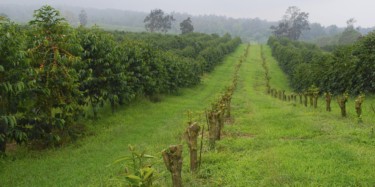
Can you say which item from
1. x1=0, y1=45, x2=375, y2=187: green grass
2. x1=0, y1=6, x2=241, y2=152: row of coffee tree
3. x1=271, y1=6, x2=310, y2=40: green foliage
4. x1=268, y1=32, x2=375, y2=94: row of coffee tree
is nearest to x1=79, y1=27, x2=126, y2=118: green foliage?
x1=0, y1=6, x2=241, y2=152: row of coffee tree

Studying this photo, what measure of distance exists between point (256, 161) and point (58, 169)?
21.5 ft

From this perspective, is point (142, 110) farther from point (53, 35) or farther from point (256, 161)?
point (256, 161)

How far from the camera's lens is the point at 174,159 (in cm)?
779

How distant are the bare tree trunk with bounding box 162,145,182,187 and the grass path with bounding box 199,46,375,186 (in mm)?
1268

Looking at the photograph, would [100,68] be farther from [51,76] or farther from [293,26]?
[293,26]

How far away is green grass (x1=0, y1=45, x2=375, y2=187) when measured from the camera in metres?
9.09

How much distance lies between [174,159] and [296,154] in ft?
15.4

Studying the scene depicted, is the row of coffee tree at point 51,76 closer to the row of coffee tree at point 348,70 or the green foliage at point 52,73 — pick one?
the green foliage at point 52,73

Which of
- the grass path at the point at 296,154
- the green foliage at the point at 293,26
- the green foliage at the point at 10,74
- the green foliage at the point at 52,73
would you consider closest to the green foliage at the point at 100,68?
the green foliage at the point at 52,73

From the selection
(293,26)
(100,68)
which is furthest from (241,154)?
(293,26)

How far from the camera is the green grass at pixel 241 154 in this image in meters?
9.09

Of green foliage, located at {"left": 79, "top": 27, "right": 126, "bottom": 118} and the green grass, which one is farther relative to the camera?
green foliage, located at {"left": 79, "top": 27, "right": 126, "bottom": 118}

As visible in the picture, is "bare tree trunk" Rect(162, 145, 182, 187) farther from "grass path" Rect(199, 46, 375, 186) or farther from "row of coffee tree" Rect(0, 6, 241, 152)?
"row of coffee tree" Rect(0, 6, 241, 152)

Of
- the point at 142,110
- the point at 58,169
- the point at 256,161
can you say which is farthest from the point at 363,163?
the point at 142,110
